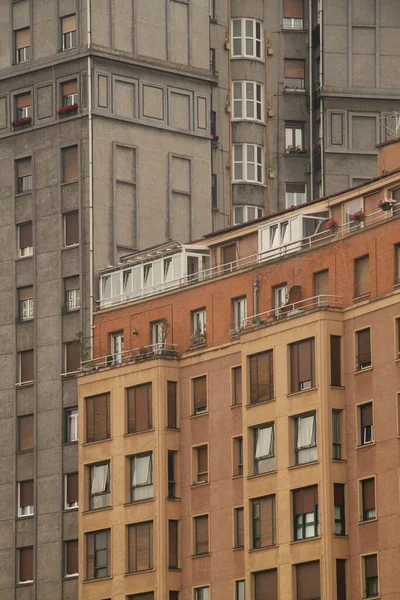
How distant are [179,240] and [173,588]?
21.5 metres

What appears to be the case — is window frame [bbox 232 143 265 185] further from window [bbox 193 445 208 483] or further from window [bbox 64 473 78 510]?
window [bbox 193 445 208 483]

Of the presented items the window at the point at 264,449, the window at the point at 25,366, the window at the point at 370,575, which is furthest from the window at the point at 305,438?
the window at the point at 25,366

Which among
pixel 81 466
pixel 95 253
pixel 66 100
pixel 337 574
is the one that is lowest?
pixel 337 574

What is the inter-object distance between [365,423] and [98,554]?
16.7 m

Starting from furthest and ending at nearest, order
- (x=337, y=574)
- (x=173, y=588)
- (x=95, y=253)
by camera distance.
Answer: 1. (x=95, y=253)
2. (x=173, y=588)
3. (x=337, y=574)

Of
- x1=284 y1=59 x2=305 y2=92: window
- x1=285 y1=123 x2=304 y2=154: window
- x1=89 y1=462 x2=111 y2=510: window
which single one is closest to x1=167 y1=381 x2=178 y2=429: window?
x1=89 y1=462 x2=111 y2=510: window

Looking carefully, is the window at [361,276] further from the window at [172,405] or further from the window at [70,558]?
the window at [70,558]

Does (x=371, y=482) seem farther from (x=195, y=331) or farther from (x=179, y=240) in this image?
(x=179, y=240)

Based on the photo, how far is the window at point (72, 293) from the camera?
121m

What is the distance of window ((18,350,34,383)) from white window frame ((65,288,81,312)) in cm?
314

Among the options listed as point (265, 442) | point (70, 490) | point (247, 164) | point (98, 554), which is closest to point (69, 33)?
point (247, 164)

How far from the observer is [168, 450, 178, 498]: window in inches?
4405

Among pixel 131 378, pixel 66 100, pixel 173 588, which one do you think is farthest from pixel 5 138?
pixel 173 588

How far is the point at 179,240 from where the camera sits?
411 feet
